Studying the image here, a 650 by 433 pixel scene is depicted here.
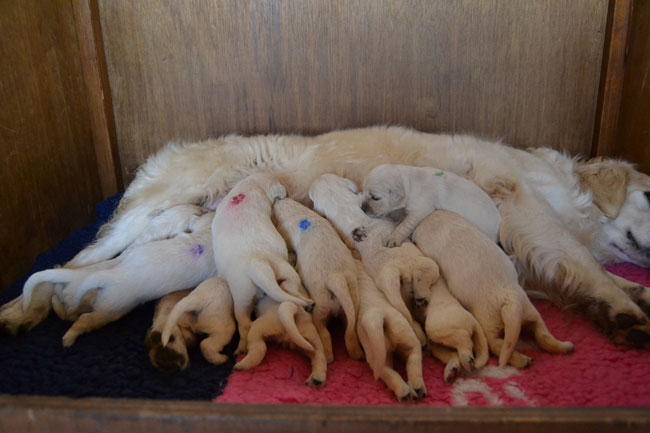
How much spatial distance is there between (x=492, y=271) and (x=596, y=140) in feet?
4.76

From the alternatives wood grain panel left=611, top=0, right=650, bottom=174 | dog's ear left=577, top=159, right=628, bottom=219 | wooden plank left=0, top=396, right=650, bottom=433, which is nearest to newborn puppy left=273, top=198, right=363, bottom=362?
wooden plank left=0, top=396, right=650, bottom=433

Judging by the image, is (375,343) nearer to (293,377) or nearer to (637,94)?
(293,377)

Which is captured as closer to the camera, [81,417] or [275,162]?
[81,417]

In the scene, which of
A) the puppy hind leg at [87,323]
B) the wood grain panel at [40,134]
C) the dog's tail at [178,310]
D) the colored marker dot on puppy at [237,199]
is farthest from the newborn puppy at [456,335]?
the wood grain panel at [40,134]

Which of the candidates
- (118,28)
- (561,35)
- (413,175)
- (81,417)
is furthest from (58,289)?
(561,35)

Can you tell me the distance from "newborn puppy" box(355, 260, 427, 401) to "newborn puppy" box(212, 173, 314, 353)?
0.17 m

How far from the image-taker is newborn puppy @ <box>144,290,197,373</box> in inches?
50.1

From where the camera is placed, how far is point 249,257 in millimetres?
1463

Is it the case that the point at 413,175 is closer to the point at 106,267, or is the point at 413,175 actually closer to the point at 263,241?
the point at 263,241

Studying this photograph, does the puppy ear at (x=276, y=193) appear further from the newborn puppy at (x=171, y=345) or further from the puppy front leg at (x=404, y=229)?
the newborn puppy at (x=171, y=345)

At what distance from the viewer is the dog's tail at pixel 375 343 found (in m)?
1.18

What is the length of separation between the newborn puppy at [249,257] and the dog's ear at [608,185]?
4.54 feet

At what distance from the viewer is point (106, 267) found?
5.71ft

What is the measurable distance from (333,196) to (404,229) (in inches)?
11.9
